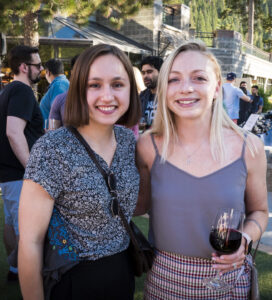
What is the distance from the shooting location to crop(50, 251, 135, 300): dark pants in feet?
4.66

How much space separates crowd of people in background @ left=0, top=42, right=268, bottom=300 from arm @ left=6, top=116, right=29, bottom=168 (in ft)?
3.85

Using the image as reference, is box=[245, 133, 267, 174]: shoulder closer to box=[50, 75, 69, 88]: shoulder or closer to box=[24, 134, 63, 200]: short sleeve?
box=[24, 134, 63, 200]: short sleeve

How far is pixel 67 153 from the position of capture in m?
1.36

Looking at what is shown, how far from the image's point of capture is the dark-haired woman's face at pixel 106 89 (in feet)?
4.77

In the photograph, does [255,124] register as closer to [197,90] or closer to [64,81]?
[64,81]

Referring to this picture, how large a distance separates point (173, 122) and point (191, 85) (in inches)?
9.9

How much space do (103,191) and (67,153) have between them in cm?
22

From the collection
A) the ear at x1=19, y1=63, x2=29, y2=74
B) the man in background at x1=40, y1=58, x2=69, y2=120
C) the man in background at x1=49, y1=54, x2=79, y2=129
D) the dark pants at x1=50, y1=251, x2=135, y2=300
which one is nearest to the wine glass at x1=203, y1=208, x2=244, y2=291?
the dark pants at x1=50, y1=251, x2=135, y2=300

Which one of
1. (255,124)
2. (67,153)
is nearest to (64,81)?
(67,153)

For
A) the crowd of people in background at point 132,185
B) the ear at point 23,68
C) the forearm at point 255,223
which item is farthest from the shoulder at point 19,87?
the forearm at point 255,223

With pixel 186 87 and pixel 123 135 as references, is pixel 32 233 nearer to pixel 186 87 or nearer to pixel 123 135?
pixel 123 135

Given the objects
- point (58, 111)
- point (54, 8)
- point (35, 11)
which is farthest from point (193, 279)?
point (35, 11)

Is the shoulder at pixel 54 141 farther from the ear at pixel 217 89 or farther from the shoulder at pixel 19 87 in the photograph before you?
the shoulder at pixel 19 87

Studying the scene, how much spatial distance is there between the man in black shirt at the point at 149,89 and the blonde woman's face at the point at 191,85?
2.42m
